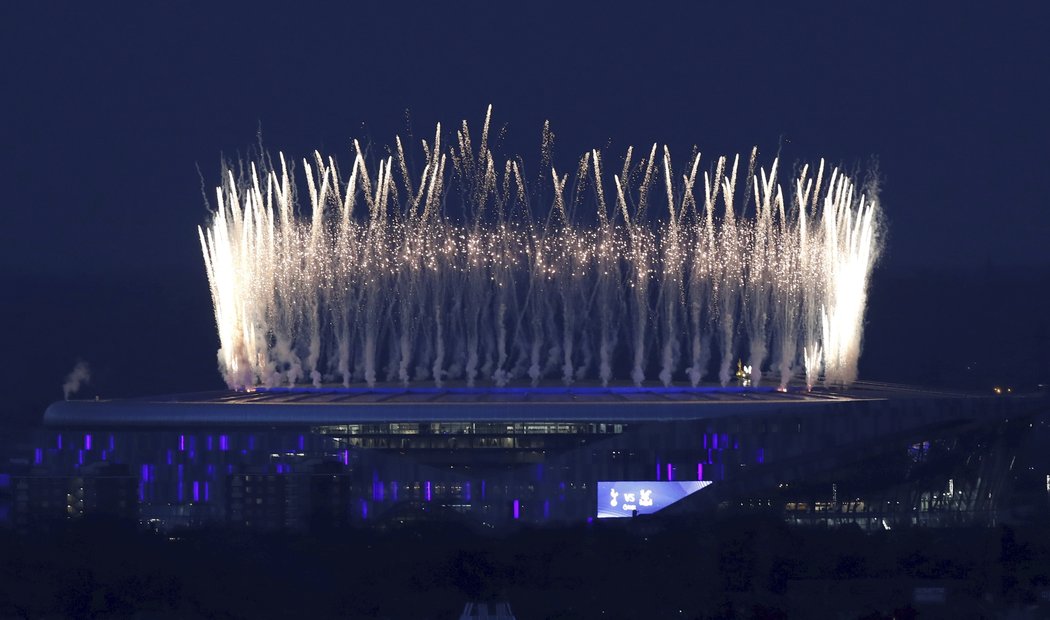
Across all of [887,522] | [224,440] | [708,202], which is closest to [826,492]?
[887,522]

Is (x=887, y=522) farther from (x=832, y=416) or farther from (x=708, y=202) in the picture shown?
(x=708, y=202)

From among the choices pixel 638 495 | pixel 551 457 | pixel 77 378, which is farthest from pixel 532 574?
pixel 77 378

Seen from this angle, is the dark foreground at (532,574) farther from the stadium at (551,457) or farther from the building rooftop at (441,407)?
the building rooftop at (441,407)

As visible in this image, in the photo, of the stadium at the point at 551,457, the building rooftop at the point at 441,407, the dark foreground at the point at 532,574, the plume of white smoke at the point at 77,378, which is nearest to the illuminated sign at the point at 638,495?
the stadium at the point at 551,457

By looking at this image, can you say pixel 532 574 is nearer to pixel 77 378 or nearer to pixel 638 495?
pixel 638 495

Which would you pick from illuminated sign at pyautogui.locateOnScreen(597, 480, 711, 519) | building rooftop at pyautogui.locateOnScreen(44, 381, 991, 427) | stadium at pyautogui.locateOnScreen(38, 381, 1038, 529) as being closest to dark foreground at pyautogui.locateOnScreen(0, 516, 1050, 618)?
stadium at pyautogui.locateOnScreen(38, 381, 1038, 529)

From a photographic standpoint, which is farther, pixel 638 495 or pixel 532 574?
pixel 638 495
